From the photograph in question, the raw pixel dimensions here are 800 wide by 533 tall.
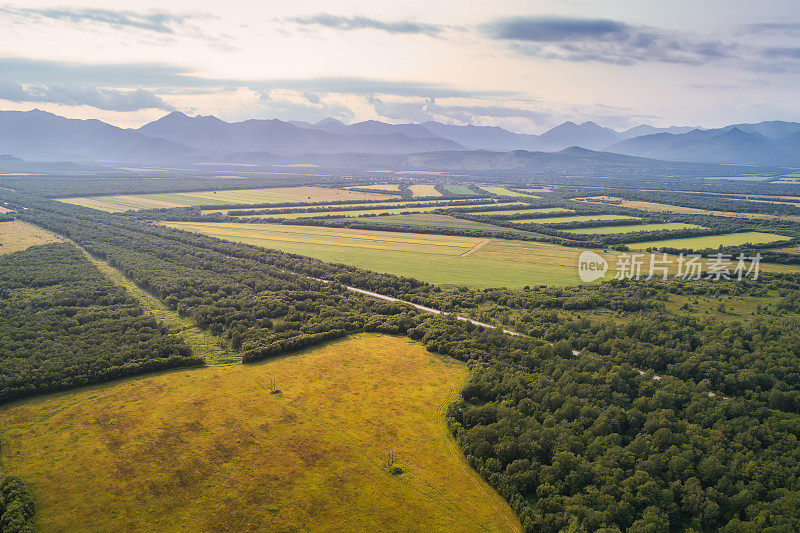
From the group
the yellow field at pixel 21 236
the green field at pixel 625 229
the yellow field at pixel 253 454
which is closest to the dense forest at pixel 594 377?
the yellow field at pixel 253 454

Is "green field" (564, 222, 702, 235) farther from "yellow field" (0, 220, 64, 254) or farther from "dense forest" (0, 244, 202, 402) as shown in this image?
"yellow field" (0, 220, 64, 254)

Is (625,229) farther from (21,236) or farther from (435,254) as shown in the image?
(21,236)

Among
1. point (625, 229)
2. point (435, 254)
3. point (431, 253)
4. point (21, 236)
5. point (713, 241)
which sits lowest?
point (435, 254)

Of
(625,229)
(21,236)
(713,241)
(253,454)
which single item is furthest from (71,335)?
(713,241)

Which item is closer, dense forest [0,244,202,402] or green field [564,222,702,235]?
dense forest [0,244,202,402]

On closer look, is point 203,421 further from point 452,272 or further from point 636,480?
point 452,272

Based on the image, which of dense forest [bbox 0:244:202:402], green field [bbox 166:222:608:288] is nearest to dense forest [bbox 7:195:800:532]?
dense forest [bbox 0:244:202:402]

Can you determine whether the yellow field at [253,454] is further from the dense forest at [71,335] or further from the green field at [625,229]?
the green field at [625,229]
